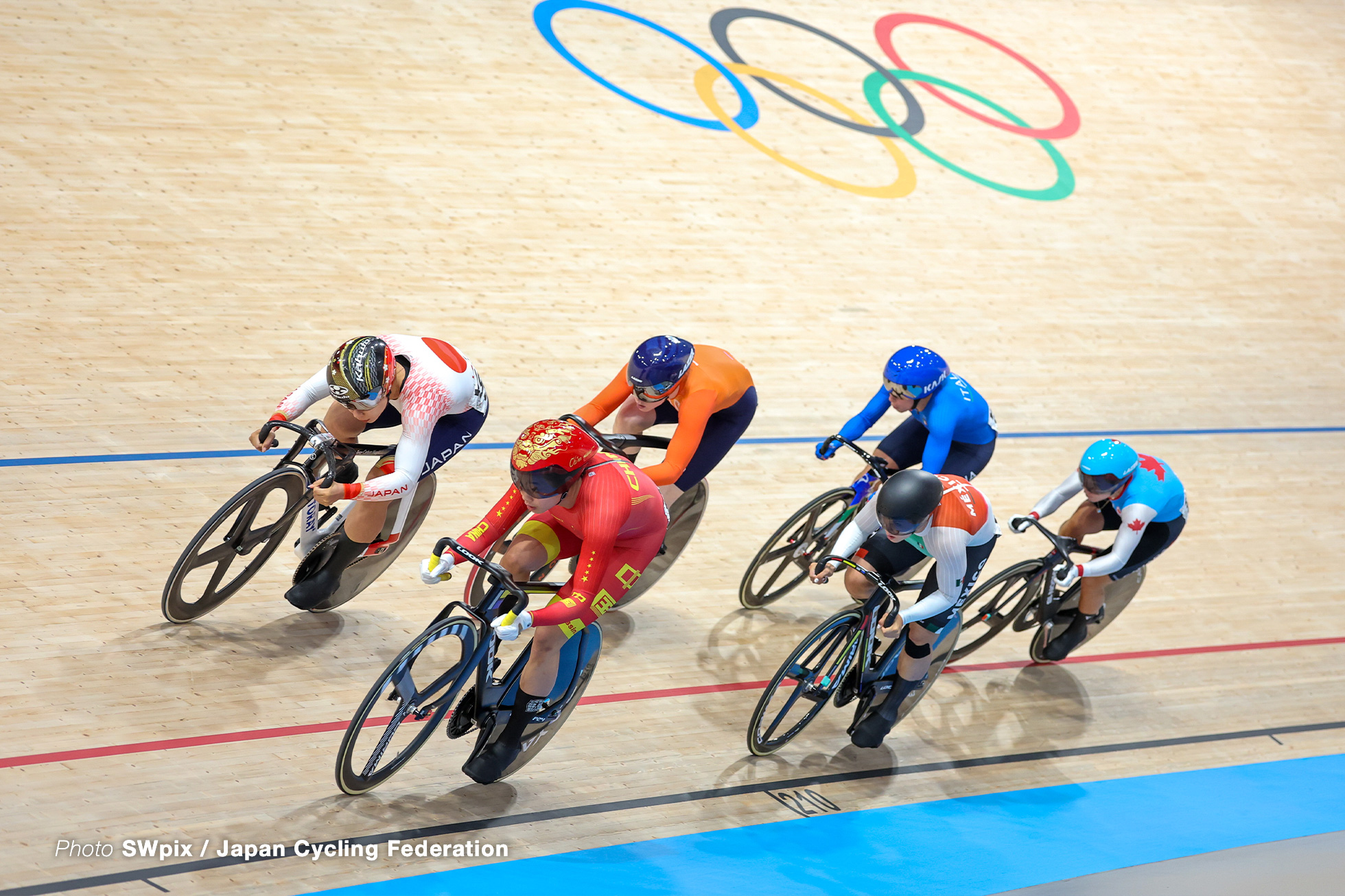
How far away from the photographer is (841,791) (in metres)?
3.77

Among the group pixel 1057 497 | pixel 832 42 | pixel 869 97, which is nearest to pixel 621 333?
pixel 1057 497

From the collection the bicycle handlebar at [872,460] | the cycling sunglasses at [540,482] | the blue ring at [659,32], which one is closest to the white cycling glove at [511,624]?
the cycling sunglasses at [540,482]

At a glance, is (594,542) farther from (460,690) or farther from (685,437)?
(685,437)

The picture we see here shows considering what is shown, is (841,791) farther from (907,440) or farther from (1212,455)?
(1212,455)

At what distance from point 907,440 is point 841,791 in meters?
1.49

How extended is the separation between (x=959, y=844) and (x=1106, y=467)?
4.78ft

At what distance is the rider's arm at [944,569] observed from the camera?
11.5ft

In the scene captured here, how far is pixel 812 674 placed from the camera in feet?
12.4

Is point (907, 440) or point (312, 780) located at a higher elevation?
point (907, 440)

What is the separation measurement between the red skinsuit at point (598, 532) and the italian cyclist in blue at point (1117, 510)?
176cm

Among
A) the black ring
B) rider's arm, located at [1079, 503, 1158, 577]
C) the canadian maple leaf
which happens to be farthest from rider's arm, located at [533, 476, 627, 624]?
the black ring

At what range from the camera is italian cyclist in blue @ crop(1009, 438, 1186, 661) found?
4.16m

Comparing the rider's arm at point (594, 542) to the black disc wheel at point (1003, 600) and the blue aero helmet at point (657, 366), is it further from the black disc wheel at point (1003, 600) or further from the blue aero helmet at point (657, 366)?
the black disc wheel at point (1003, 600)

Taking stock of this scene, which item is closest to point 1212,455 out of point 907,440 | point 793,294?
point 793,294
